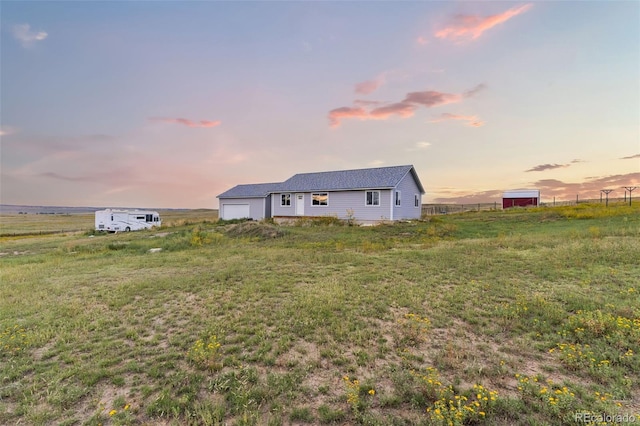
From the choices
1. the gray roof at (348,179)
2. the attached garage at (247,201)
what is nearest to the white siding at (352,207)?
the gray roof at (348,179)

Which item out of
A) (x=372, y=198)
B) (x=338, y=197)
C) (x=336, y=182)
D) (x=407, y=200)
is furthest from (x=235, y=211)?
(x=407, y=200)

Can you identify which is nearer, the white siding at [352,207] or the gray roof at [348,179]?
the white siding at [352,207]

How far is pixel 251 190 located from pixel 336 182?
10.7 meters

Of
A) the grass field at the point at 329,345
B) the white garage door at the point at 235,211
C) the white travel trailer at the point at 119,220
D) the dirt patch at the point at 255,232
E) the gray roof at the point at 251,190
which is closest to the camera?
the grass field at the point at 329,345

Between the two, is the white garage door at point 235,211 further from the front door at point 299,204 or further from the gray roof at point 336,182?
the front door at point 299,204

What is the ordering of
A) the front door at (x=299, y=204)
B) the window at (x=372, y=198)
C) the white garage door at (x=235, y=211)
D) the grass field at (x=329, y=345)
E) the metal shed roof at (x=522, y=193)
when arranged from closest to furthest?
the grass field at (x=329, y=345), the window at (x=372, y=198), the front door at (x=299, y=204), the white garage door at (x=235, y=211), the metal shed roof at (x=522, y=193)

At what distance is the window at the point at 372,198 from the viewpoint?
22625mm

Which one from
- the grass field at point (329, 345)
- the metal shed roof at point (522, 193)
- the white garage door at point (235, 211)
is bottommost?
the grass field at point (329, 345)

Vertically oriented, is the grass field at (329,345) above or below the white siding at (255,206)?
below

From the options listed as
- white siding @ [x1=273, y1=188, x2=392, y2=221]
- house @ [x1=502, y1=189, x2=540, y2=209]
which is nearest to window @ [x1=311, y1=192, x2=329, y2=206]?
white siding @ [x1=273, y1=188, x2=392, y2=221]

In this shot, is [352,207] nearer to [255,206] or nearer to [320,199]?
[320,199]

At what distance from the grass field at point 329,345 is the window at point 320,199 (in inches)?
662

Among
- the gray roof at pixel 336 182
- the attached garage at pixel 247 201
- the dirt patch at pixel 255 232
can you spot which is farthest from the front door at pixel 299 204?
the dirt patch at pixel 255 232

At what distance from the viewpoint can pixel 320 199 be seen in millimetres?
25562
